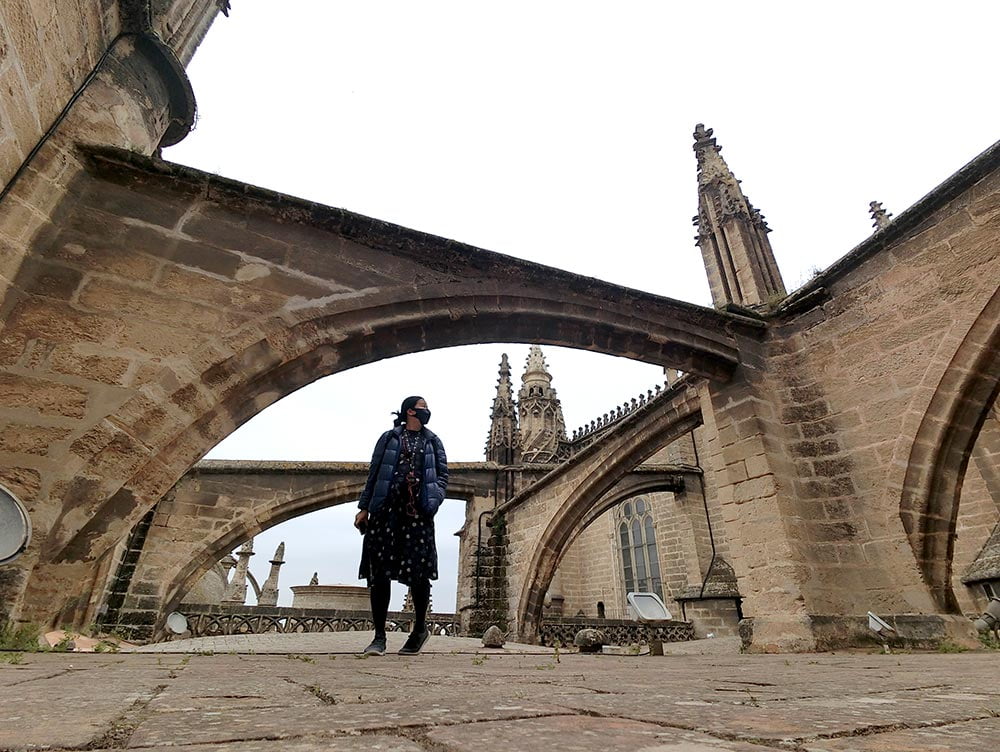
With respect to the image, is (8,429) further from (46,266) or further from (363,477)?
(363,477)

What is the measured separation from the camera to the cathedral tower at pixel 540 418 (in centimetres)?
2186

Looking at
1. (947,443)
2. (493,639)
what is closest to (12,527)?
(493,639)

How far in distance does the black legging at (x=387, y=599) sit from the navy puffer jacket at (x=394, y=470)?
1.68ft

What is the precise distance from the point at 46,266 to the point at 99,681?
3.08 metres

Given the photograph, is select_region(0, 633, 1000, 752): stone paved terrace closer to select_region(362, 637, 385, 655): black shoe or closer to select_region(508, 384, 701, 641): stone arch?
select_region(362, 637, 385, 655): black shoe

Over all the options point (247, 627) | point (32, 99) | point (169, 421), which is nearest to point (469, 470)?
point (247, 627)

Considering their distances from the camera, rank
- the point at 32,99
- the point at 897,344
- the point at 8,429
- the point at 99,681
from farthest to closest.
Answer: the point at 897,344 → the point at 32,99 → the point at 8,429 → the point at 99,681

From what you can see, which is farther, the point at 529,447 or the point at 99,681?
the point at 529,447

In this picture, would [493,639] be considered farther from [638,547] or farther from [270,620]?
[638,547]

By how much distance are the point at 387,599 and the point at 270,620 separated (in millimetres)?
9130

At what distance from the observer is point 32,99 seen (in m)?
3.31

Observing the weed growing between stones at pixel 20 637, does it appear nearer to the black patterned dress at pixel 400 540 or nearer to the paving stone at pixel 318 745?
the black patterned dress at pixel 400 540

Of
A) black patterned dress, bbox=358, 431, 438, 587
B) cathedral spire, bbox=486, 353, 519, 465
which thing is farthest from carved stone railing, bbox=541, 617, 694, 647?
black patterned dress, bbox=358, 431, 438, 587

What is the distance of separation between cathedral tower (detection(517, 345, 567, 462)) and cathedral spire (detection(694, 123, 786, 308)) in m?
8.94
